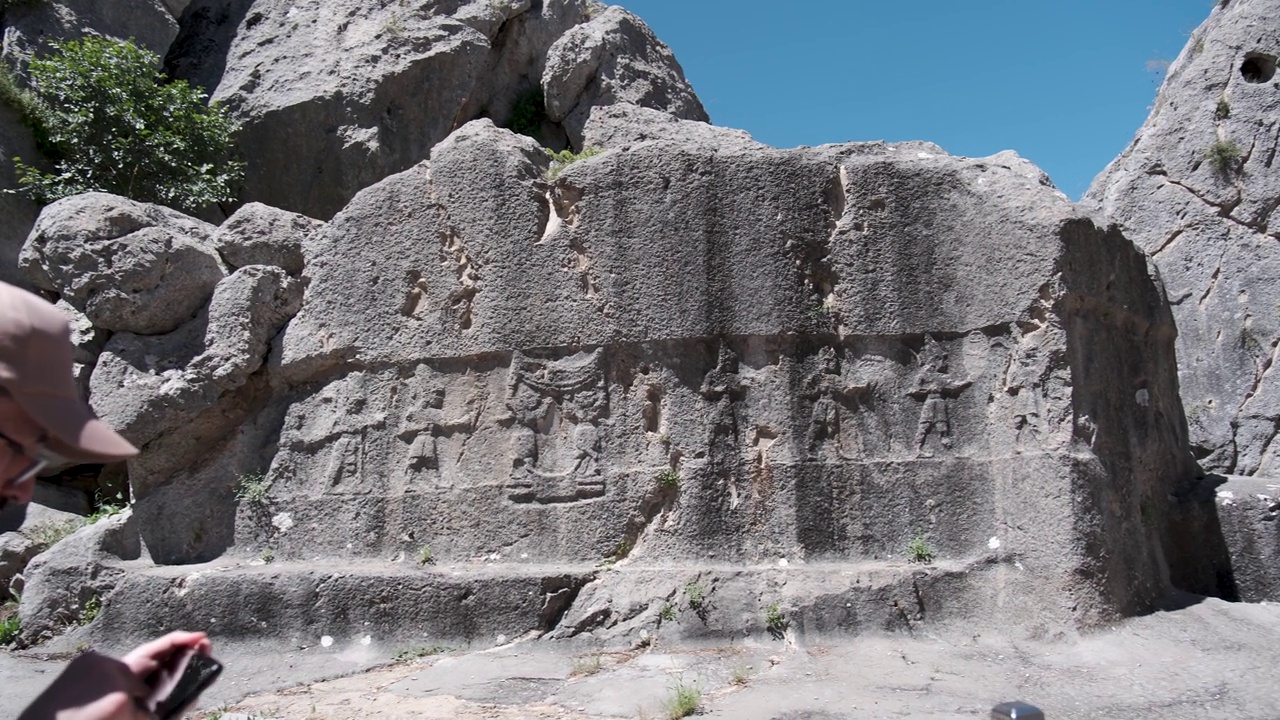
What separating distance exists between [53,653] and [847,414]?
18.9ft

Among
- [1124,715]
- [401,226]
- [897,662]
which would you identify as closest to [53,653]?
[401,226]

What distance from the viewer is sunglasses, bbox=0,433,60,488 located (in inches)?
60.4

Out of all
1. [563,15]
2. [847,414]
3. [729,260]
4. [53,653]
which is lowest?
[53,653]

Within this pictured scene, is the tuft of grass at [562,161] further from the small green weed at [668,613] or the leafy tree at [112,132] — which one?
the leafy tree at [112,132]

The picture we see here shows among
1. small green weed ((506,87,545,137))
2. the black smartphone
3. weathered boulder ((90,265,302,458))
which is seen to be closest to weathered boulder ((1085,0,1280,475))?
small green weed ((506,87,545,137))

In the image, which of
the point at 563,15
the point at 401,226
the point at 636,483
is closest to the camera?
the point at 636,483

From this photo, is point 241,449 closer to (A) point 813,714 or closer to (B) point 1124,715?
(A) point 813,714

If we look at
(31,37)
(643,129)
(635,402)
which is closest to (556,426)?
(635,402)

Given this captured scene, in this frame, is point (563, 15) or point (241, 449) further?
point (563, 15)

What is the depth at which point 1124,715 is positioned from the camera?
5418 mm

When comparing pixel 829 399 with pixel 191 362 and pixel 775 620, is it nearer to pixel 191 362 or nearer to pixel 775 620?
pixel 775 620

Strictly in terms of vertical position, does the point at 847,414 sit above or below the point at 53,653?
above

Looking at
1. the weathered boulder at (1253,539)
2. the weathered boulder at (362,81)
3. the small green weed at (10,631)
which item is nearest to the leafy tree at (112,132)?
the weathered boulder at (362,81)

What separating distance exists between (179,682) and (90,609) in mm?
6842
